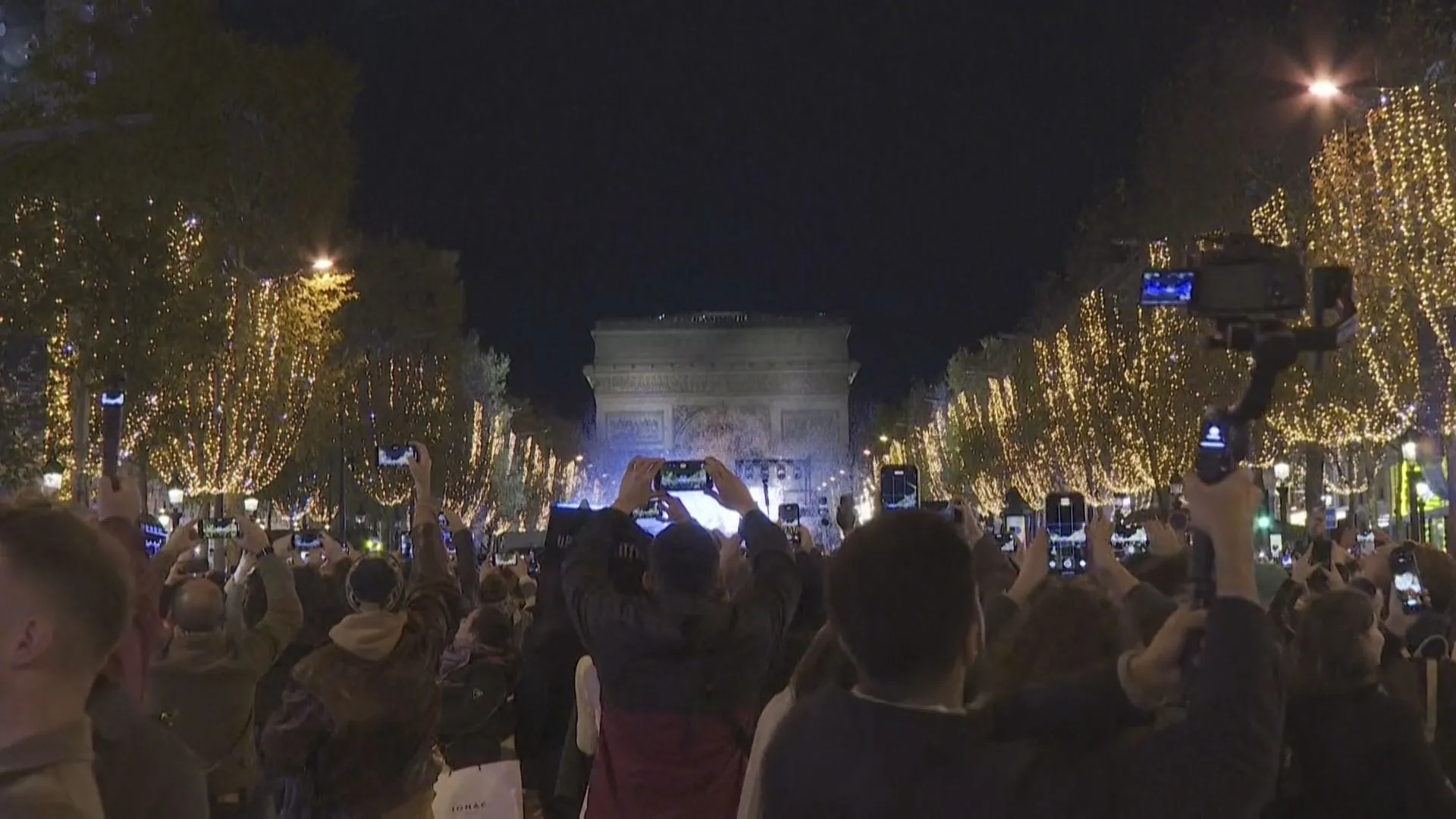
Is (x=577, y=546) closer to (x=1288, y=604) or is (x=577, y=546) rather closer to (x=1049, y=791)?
(x=1049, y=791)

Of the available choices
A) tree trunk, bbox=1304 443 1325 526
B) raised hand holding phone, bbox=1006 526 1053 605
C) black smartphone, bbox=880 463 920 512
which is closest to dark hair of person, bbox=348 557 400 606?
raised hand holding phone, bbox=1006 526 1053 605

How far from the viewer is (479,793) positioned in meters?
5.64

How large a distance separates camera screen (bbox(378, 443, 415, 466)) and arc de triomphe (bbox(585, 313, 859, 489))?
89.5 m

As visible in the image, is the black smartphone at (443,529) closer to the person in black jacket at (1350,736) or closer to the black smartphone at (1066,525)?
the person in black jacket at (1350,736)

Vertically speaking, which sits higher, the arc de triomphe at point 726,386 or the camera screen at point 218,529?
the arc de triomphe at point 726,386

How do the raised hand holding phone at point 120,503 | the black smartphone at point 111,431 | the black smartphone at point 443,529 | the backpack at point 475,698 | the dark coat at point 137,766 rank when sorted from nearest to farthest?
the dark coat at point 137,766
the raised hand holding phone at point 120,503
the backpack at point 475,698
the black smartphone at point 443,529
the black smartphone at point 111,431

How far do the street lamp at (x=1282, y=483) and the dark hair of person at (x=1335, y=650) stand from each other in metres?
36.0

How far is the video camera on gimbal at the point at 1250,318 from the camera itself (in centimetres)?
285

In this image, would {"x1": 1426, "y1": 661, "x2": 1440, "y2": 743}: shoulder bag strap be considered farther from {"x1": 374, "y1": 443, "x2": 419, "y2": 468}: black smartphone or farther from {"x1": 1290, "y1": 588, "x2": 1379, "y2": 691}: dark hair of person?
{"x1": 374, "y1": 443, "x2": 419, "y2": 468}: black smartphone

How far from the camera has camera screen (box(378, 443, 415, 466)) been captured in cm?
778

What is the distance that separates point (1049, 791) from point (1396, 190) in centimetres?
2375

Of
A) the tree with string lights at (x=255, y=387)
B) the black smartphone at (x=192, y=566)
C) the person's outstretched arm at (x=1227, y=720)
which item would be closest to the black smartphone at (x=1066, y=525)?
the black smartphone at (x=192, y=566)

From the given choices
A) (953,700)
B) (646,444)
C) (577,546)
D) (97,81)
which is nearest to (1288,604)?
(577,546)

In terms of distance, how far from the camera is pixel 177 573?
26.9 feet
